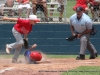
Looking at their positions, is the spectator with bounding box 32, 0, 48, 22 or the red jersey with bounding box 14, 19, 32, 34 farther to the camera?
the spectator with bounding box 32, 0, 48, 22

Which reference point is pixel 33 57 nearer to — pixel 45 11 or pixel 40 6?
pixel 45 11

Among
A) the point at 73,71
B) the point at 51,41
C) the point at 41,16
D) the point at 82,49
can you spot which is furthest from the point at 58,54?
the point at 73,71

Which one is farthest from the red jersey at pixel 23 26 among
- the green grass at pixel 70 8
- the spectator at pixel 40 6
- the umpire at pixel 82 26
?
the green grass at pixel 70 8

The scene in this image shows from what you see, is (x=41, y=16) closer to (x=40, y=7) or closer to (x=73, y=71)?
(x=40, y=7)

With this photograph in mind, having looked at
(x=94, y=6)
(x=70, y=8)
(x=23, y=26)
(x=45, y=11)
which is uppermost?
(x=23, y=26)

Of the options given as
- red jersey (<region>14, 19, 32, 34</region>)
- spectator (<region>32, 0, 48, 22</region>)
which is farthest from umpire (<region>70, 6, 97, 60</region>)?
Result: spectator (<region>32, 0, 48, 22</region>)

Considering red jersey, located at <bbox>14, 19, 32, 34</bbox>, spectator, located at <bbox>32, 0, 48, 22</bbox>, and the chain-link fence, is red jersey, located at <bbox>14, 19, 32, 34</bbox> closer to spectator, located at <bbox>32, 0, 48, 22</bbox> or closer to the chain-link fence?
the chain-link fence

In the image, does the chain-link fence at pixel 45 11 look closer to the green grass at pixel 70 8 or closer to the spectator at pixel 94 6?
the green grass at pixel 70 8

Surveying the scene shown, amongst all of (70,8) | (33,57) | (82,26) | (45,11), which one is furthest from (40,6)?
(33,57)

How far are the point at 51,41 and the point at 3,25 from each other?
6.43 ft

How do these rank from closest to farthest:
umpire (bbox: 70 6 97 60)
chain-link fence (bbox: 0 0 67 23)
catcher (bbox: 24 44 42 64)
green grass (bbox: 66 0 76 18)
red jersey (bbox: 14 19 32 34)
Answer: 1. catcher (bbox: 24 44 42 64)
2. red jersey (bbox: 14 19 32 34)
3. umpire (bbox: 70 6 97 60)
4. chain-link fence (bbox: 0 0 67 23)
5. green grass (bbox: 66 0 76 18)

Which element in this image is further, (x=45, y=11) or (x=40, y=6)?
(x=40, y=6)

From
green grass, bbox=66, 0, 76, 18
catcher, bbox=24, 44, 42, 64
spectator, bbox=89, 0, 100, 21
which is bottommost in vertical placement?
catcher, bbox=24, 44, 42, 64

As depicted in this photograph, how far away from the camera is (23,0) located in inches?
612
